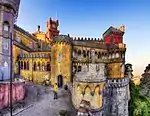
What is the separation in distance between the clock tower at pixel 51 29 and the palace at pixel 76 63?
14622mm

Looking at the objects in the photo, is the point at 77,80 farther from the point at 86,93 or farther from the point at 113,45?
the point at 113,45

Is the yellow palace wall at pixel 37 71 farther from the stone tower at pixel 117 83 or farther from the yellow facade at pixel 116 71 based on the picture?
the stone tower at pixel 117 83

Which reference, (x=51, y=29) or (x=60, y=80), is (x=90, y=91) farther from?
(x=51, y=29)

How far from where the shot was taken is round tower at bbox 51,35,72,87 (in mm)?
45406

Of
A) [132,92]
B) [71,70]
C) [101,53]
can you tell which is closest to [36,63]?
[71,70]

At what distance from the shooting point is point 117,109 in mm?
43094

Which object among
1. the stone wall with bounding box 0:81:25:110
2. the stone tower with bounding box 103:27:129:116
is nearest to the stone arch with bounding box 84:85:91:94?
the stone tower with bounding box 103:27:129:116

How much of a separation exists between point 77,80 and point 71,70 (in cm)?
1201

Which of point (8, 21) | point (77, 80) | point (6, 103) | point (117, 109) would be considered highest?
point (8, 21)

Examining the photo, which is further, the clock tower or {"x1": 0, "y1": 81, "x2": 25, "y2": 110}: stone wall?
the clock tower

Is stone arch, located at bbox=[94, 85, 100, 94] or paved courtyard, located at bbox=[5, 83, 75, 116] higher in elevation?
stone arch, located at bbox=[94, 85, 100, 94]

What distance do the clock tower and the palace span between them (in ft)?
48.0

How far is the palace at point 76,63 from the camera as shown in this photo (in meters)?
35.6

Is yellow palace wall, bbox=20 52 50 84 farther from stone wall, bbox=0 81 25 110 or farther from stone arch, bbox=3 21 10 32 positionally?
stone wall, bbox=0 81 25 110
